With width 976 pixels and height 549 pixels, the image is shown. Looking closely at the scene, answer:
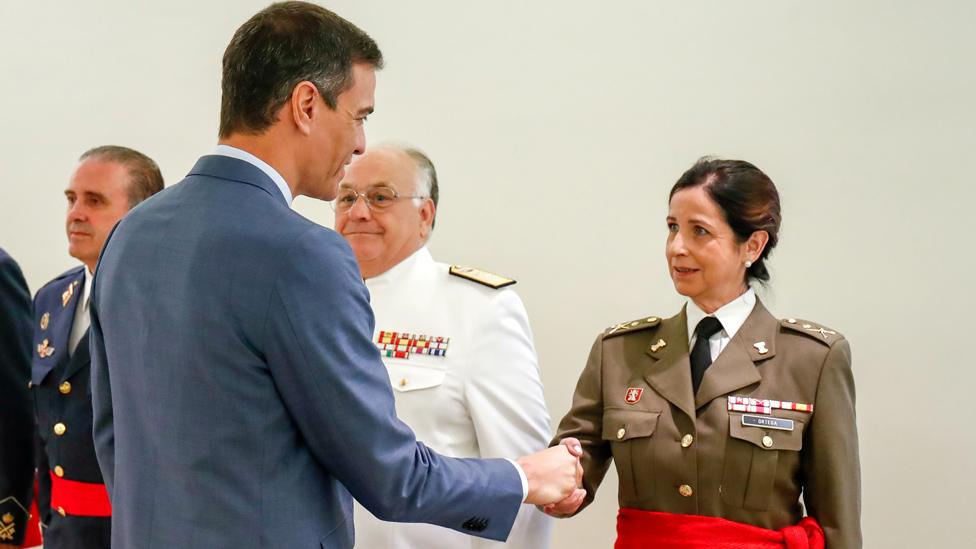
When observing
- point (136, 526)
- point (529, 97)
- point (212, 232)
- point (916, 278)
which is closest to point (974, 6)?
point (916, 278)

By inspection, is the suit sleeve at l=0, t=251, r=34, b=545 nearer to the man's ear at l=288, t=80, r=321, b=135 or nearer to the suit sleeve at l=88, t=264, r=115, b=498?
the suit sleeve at l=88, t=264, r=115, b=498

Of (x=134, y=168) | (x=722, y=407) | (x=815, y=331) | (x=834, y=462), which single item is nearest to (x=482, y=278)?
(x=722, y=407)

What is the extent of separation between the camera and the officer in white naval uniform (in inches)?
87.7

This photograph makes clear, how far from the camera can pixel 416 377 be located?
2275mm

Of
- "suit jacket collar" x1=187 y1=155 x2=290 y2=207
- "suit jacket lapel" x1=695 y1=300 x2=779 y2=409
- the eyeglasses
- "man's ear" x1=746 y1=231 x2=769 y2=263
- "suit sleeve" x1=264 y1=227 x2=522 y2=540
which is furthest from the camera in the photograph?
the eyeglasses

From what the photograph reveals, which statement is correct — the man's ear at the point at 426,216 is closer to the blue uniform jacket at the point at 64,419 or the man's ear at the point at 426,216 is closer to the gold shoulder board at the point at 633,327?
the gold shoulder board at the point at 633,327

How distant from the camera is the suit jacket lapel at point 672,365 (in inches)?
82.6

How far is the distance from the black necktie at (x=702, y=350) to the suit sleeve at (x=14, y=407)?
69.0 inches

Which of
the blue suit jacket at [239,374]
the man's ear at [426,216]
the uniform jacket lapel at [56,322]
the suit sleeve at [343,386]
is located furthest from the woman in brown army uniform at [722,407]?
the uniform jacket lapel at [56,322]

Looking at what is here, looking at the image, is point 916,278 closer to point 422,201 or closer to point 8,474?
point 422,201

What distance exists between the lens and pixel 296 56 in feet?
4.75

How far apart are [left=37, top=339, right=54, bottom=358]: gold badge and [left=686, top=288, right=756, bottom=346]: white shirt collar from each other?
1.61 m

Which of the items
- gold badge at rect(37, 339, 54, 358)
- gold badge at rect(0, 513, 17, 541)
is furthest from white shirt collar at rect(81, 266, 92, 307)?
gold badge at rect(0, 513, 17, 541)

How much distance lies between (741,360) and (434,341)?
702mm
